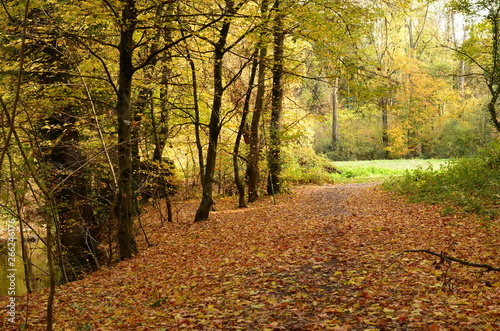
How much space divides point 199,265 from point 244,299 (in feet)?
8.50

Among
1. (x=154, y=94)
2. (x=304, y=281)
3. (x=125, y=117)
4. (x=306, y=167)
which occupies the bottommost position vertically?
(x=304, y=281)

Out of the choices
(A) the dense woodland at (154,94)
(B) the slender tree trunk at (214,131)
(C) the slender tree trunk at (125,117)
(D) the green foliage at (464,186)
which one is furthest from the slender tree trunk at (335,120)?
(C) the slender tree trunk at (125,117)

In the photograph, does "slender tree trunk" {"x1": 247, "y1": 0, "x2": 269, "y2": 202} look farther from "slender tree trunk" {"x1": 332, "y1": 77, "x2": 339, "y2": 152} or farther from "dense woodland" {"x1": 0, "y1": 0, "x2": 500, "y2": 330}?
"slender tree trunk" {"x1": 332, "y1": 77, "x2": 339, "y2": 152}

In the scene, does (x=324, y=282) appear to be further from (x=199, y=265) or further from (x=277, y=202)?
(x=277, y=202)

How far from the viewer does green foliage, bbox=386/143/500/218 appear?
9469mm

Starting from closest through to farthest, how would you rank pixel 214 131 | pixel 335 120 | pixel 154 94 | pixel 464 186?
1. pixel 464 186
2. pixel 214 131
3. pixel 154 94
4. pixel 335 120

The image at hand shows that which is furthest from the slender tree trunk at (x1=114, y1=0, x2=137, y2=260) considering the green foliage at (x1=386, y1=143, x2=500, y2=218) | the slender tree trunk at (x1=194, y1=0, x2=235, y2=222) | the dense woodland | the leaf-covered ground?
the green foliage at (x1=386, y1=143, x2=500, y2=218)

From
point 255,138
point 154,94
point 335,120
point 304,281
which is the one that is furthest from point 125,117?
point 335,120

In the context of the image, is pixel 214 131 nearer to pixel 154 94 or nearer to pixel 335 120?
pixel 154 94

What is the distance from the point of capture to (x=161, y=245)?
10.7 meters

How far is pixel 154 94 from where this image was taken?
575 inches

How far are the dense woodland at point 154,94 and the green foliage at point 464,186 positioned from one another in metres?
1.34

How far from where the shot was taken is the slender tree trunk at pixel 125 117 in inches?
316

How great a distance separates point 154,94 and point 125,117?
637 cm
